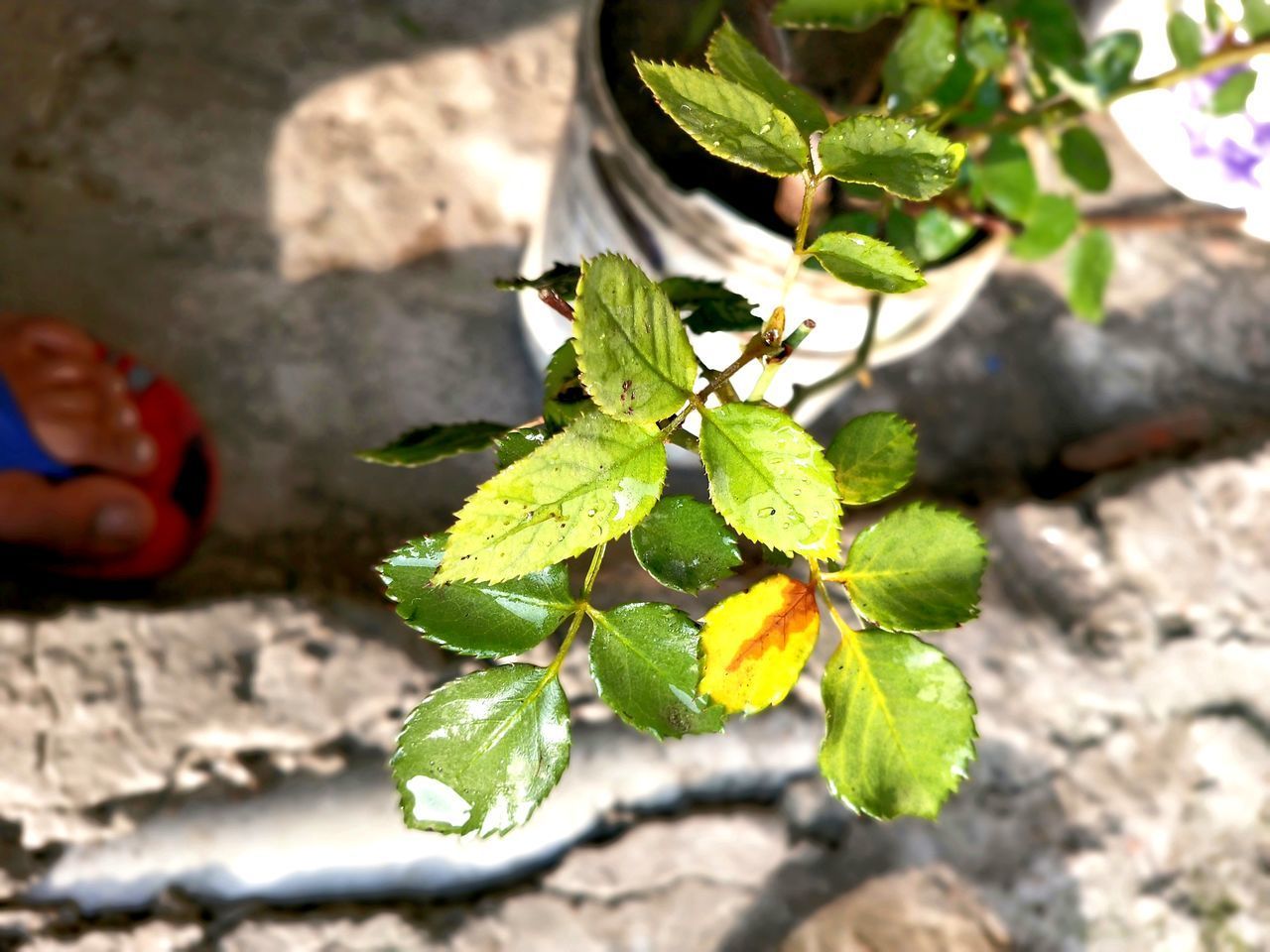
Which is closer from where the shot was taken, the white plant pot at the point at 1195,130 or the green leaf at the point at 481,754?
the green leaf at the point at 481,754

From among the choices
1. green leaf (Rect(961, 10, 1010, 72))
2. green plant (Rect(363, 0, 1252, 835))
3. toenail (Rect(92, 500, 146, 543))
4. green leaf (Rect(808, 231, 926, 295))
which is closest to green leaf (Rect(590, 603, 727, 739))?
green plant (Rect(363, 0, 1252, 835))

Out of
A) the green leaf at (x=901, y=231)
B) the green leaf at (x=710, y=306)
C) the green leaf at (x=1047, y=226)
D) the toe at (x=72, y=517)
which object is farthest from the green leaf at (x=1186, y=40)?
the toe at (x=72, y=517)

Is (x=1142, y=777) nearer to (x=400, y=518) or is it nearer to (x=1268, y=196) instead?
(x=1268, y=196)

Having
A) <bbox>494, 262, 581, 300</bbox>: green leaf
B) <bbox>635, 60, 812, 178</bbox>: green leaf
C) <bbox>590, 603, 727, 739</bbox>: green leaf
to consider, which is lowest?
<bbox>590, 603, 727, 739</bbox>: green leaf

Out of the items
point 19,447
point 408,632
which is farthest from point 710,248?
point 19,447

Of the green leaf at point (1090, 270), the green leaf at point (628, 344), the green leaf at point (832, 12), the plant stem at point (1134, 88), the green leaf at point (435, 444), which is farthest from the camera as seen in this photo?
the green leaf at point (1090, 270)

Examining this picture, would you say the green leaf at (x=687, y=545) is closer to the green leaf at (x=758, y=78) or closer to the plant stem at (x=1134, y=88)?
the green leaf at (x=758, y=78)

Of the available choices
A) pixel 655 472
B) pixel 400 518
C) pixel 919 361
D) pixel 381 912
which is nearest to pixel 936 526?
pixel 655 472

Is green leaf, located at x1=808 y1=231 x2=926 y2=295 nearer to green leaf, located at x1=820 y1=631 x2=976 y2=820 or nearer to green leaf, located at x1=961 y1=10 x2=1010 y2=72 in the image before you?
green leaf, located at x1=820 y1=631 x2=976 y2=820
